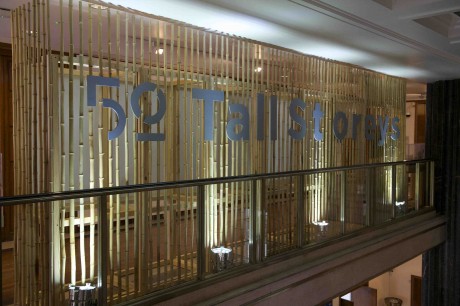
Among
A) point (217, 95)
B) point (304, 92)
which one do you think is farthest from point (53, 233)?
point (304, 92)

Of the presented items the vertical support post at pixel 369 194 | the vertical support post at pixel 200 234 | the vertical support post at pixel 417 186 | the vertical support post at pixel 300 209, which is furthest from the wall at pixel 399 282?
the vertical support post at pixel 200 234

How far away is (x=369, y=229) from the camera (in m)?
5.25

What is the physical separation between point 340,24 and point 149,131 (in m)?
2.04

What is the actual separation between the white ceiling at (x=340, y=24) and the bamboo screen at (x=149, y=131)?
195mm

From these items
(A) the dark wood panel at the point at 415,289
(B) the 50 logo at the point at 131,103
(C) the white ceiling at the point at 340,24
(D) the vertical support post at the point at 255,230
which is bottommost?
(A) the dark wood panel at the point at 415,289

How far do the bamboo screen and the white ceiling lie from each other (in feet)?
0.64

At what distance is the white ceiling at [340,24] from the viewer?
346cm

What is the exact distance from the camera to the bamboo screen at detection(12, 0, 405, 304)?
297 cm

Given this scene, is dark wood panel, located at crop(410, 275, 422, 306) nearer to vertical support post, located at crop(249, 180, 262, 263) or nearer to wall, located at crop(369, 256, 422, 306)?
wall, located at crop(369, 256, 422, 306)

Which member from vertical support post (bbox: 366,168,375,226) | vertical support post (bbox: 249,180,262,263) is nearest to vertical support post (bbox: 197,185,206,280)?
vertical support post (bbox: 249,180,262,263)

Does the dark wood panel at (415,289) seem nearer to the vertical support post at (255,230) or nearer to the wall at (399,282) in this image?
the wall at (399,282)

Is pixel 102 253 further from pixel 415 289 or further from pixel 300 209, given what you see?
pixel 415 289

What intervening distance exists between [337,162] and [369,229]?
100 centimetres

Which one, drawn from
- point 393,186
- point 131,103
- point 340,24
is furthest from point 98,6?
point 393,186
